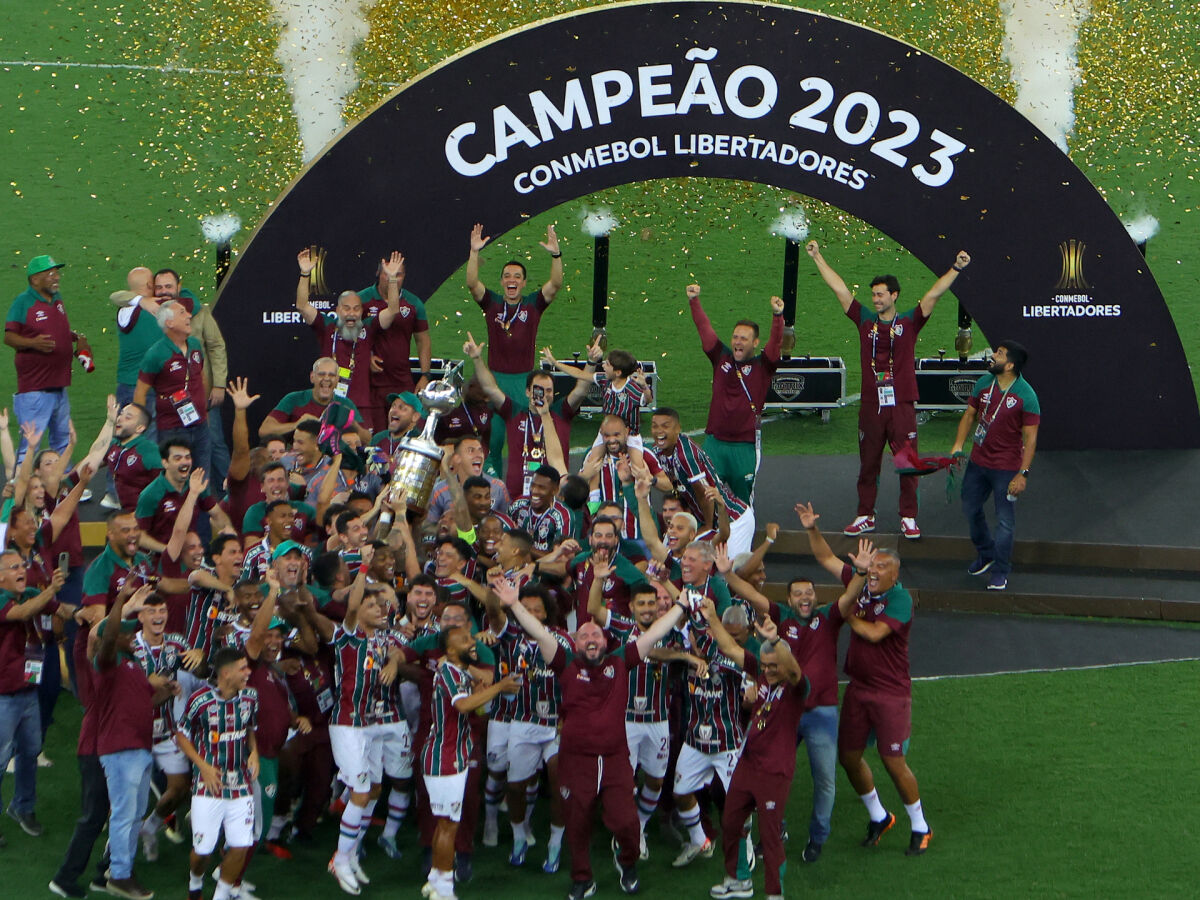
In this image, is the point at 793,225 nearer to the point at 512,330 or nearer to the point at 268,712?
the point at 512,330

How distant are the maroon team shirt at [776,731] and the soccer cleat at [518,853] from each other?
1.29m

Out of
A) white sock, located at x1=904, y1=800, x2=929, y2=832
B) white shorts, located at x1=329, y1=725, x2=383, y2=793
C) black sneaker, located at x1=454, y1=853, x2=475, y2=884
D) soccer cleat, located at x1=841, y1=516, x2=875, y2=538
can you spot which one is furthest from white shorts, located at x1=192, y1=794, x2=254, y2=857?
soccer cleat, located at x1=841, y1=516, x2=875, y2=538

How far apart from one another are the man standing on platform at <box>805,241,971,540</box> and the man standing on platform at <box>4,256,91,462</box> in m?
5.44

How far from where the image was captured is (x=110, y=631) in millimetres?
8305

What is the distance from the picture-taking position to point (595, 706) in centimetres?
872

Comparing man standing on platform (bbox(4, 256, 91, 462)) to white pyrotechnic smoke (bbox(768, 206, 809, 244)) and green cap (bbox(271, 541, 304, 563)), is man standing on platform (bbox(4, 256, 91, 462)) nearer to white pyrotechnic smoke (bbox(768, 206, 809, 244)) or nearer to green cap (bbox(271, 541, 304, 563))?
green cap (bbox(271, 541, 304, 563))

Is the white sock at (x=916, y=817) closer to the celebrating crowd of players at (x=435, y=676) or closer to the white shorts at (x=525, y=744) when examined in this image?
the celebrating crowd of players at (x=435, y=676)

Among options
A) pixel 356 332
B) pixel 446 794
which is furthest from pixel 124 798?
pixel 356 332

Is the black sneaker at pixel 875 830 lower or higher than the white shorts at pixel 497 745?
lower

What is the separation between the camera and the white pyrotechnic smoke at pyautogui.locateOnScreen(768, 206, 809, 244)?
640 inches

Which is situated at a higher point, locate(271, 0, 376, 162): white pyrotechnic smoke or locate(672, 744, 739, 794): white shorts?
locate(271, 0, 376, 162): white pyrotechnic smoke

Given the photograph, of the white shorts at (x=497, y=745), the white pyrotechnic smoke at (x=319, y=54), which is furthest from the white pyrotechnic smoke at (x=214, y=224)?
the white shorts at (x=497, y=745)

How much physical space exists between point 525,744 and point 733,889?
4.26ft

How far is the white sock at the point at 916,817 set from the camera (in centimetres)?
923
